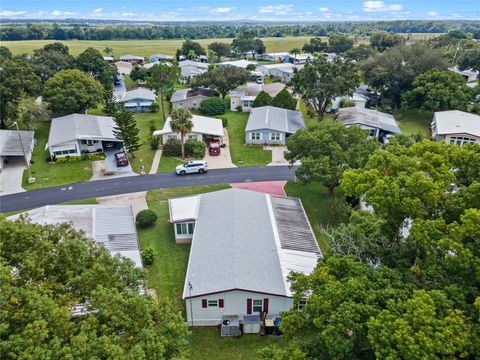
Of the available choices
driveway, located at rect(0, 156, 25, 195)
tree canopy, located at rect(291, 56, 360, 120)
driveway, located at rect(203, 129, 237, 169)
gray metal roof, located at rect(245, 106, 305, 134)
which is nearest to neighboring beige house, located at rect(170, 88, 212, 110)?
gray metal roof, located at rect(245, 106, 305, 134)

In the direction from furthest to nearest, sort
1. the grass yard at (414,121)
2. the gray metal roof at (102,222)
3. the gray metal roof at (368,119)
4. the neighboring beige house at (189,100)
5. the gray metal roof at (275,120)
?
the neighboring beige house at (189,100)
the grass yard at (414,121)
the gray metal roof at (368,119)
the gray metal roof at (275,120)
the gray metal roof at (102,222)

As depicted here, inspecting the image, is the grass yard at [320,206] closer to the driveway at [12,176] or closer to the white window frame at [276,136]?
the white window frame at [276,136]

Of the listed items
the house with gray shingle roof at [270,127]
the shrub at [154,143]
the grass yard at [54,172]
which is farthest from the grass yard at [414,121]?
the grass yard at [54,172]

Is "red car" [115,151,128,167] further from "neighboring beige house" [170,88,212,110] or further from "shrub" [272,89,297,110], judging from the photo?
"shrub" [272,89,297,110]

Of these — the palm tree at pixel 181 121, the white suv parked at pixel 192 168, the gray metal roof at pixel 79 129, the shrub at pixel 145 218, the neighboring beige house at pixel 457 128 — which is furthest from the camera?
the neighboring beige house at pixel 457 128

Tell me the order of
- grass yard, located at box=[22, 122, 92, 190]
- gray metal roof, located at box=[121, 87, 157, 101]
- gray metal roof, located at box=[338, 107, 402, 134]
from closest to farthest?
1. grass yard, located at box=[22, 122, 92, 190]
2. gray metal roof, located at box=[338, 107, 402, 134]
3. gray metal roof, located at box=[121, 87, 157, 101]

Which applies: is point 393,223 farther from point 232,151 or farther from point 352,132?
point 232,151

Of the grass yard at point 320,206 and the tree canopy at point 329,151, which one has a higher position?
the tree canopy at point 329,151
